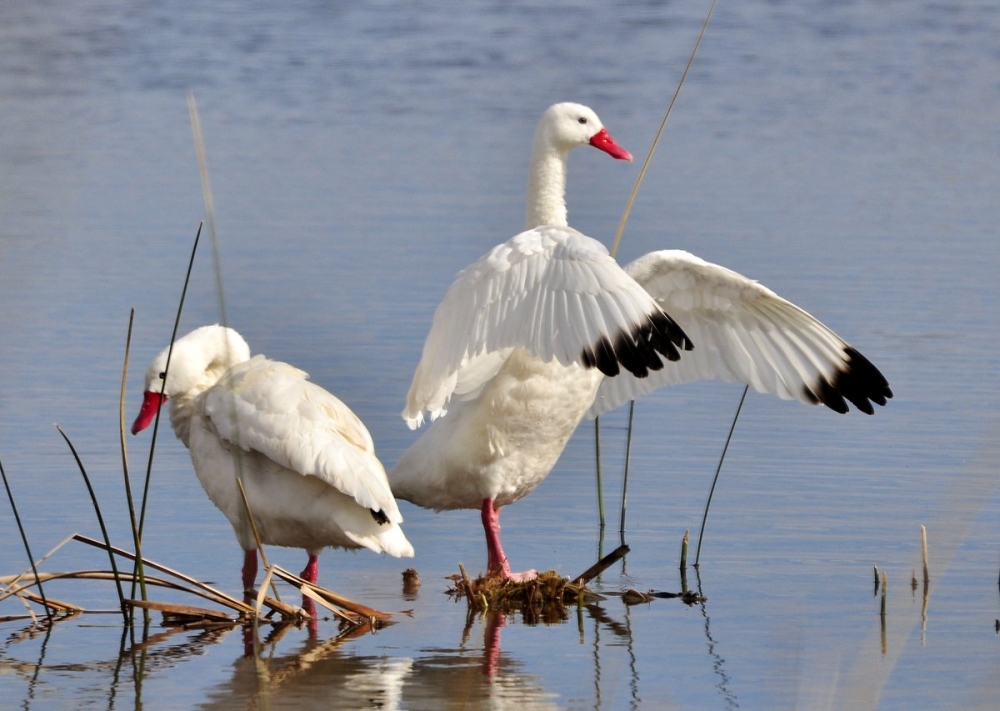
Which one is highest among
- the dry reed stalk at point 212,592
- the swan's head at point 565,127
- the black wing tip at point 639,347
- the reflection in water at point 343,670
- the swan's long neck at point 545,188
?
the swan's head at point 565,127

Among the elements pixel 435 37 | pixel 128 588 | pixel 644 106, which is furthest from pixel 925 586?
pixel 435 37

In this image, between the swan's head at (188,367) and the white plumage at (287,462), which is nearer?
the white plumage at (287,462)

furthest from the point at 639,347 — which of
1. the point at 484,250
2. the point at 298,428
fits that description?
the point at 484,250

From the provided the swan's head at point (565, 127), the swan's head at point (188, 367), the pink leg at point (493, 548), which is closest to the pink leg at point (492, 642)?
the pink leg at point (493, 548)

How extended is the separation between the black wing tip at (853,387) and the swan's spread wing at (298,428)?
6.61 ft

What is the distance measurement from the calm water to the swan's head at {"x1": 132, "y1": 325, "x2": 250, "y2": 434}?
65cm

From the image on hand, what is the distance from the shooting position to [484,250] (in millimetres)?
11766

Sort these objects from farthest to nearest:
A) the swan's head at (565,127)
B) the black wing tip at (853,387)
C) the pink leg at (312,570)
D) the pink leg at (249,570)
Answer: the swan's head at (565,127) < the black wing tip at (853,387) < the pink leg at (312,570) < the pink leg at (249,570)

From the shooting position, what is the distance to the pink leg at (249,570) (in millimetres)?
6566

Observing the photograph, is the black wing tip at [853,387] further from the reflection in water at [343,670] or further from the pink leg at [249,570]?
the pink leg at [249,570]

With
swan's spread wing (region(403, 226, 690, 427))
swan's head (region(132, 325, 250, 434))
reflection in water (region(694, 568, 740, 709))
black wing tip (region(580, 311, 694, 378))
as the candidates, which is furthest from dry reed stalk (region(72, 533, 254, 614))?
reflection in water (region(694, 568, 740, 709))

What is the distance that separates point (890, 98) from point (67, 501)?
12.8m

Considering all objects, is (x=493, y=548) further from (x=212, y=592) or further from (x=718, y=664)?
(x=718, y=664)

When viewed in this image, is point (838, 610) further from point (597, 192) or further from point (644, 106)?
point (644, 106)
